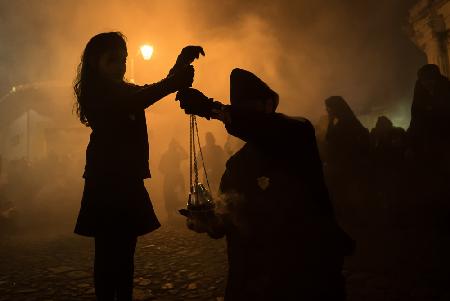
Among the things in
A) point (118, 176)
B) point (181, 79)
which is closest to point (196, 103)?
point (181, 79)

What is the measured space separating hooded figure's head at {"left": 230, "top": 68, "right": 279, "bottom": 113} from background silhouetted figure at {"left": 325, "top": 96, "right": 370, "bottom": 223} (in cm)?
760

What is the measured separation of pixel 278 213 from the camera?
2.28m

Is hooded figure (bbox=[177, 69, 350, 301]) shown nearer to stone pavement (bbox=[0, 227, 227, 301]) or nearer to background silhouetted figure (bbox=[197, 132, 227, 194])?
stone pavement (bbox=[0, 227, 227, 301])

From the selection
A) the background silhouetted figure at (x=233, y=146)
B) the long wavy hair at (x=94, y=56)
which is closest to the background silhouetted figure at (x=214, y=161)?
the background silhouetted figure at (x=233, y=146)

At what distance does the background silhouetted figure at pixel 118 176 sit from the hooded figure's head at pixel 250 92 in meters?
0.30

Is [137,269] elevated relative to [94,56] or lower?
lower

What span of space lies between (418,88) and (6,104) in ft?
108

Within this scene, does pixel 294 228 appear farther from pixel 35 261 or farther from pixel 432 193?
pixel 432 193

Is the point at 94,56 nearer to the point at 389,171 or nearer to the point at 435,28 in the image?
the point at 389,171

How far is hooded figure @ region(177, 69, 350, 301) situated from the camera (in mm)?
2217

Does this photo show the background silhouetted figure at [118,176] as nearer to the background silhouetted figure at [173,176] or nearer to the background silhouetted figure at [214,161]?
the background silhouetted figure at [173,176]

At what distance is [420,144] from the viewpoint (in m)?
8.62

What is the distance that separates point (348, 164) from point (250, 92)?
7709 mm

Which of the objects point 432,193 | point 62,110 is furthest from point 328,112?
point 62,110
